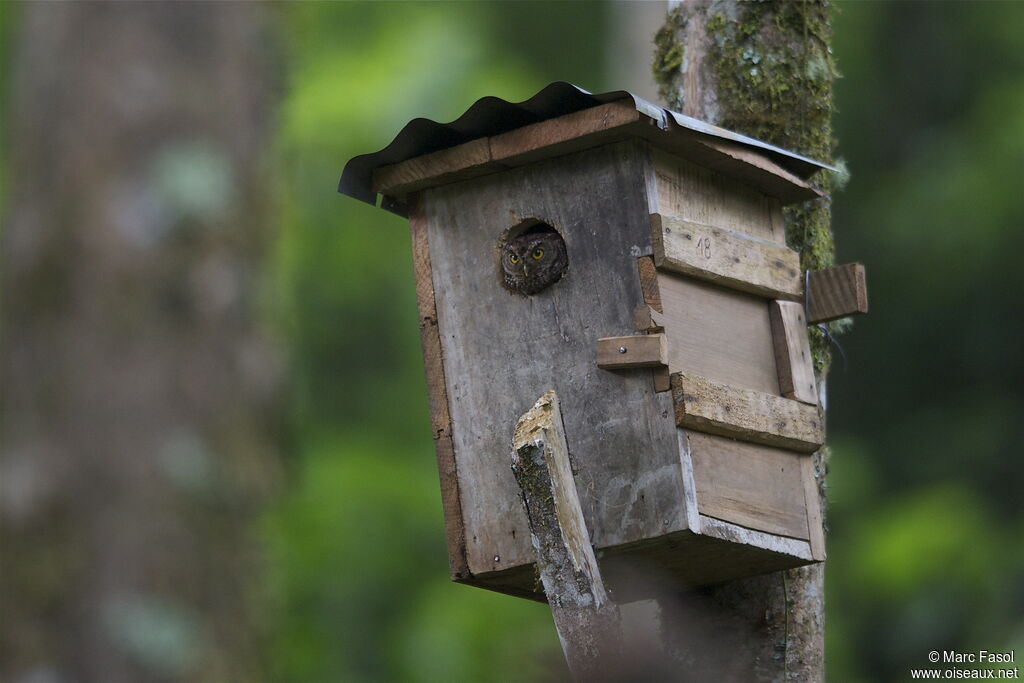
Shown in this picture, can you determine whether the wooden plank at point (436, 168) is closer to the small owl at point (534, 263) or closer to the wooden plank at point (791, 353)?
the small owl at point (534, 263)

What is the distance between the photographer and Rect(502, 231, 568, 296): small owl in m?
4.05

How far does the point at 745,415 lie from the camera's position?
4.00 metres

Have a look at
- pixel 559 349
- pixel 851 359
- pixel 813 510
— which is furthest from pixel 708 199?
pixel 851 359

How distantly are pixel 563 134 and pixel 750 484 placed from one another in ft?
3.37

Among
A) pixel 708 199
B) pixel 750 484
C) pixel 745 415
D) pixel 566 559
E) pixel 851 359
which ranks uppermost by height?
pixel 851 359

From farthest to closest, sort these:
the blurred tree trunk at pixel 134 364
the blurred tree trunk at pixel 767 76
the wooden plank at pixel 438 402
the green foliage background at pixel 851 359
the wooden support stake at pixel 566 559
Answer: the green foliage background at pixel 851 359 → the blurred tree trunk at pixel 767 76 → the wooden plank at pixel 438 402 → the wooden support stake at pixel 566 559 → the blurred tree trunk at pixel 134 364

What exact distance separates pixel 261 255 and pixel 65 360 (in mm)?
437

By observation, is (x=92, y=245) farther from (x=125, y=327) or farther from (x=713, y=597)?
(x=713, y=597)

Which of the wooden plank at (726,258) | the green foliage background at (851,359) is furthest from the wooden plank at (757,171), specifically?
the green foliage background at (851,359)

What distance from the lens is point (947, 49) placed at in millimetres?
14086

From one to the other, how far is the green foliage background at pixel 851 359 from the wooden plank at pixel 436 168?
5.05 metres

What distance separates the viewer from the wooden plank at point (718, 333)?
3949 millimetres

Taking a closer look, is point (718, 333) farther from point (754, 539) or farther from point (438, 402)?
point (438, 402)

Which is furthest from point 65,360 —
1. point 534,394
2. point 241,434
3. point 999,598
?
point 999,598
